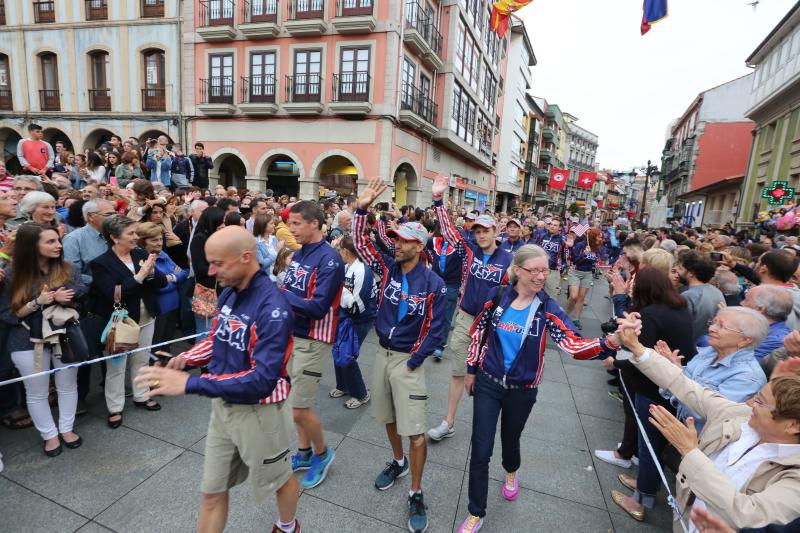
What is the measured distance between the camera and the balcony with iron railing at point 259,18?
1699cm

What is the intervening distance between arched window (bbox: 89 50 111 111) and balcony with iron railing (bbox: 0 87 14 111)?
5249mm

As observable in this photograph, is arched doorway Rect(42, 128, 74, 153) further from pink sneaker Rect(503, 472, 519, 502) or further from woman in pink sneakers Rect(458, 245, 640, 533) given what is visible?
pink sneaker Rect(503, 472, 519, 502)

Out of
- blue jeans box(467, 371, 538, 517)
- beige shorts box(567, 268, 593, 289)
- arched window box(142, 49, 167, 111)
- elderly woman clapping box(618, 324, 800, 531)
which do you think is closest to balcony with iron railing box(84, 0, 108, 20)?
arched window box(142, 49, 167, 111)

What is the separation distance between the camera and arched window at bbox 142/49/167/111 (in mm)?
18844

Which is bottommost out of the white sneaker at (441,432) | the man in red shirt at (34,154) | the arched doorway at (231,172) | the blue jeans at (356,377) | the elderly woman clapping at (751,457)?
the white sneaker at (441,432)

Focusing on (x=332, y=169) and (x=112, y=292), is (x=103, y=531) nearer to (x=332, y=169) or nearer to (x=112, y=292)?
(x=112, y=292)

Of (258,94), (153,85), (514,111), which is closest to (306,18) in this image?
(258,94)

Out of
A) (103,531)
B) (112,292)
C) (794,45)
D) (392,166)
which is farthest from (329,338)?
(794,45)

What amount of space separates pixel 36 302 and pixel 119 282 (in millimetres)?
667

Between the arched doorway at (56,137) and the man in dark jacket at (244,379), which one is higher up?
the arched doorway at (56,137)

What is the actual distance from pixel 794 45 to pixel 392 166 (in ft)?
66.7

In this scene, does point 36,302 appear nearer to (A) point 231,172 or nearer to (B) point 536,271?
(B) point 536,271

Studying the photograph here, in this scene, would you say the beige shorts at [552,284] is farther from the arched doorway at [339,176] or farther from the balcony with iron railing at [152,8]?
the balcony with iron railing at [152,8]

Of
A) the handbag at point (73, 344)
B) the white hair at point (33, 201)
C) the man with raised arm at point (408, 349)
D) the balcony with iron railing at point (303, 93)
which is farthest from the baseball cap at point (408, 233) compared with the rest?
the balcony with iron railing at point (303, 93)
